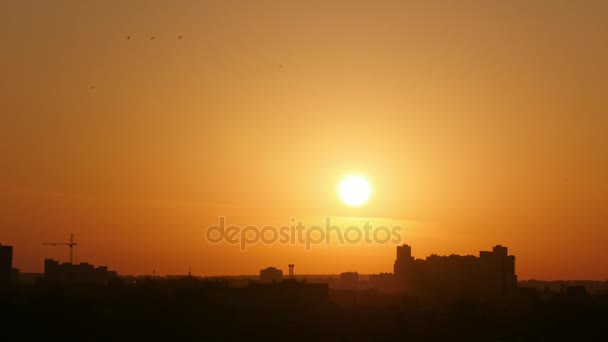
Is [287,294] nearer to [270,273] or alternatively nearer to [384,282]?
[270,273]

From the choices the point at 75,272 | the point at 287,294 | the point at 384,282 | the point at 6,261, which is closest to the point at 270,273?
the point at 384,282

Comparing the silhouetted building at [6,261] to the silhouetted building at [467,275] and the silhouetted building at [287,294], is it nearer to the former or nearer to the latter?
the silhouetted building at [287,294]

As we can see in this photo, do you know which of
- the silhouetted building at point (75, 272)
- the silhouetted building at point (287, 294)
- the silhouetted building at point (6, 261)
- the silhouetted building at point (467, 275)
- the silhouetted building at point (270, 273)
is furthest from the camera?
the silhouetted building at point (270, 273)

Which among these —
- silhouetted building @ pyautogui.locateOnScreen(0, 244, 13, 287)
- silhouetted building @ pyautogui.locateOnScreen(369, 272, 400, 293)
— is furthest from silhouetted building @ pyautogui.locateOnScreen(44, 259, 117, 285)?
silhouetted building @ pyautogui.locateOnScreen(369, 272, 400, 293)

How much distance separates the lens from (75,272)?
13425 centimetres

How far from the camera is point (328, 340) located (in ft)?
196

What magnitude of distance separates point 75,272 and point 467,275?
5415 centimetres

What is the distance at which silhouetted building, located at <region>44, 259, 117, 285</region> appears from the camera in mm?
131750

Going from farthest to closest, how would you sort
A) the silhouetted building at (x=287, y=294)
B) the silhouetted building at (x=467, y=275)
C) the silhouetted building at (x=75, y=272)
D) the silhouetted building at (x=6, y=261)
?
the silhouetted building at (x=75, y=272)
the silhouetted building at (x=467, y=275)
the silhouetted building at (x=6, y=261)
the silhouetted building at (x=287, y=294)

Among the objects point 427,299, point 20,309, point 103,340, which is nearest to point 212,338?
point 103,340

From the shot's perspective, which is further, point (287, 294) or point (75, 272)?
point (75, 272)

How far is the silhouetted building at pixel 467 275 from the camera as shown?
399 feet

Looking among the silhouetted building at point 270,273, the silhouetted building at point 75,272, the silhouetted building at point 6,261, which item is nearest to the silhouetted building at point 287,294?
the silhouetted building at point 6,261

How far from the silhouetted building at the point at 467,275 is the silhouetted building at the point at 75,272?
43.4 m
